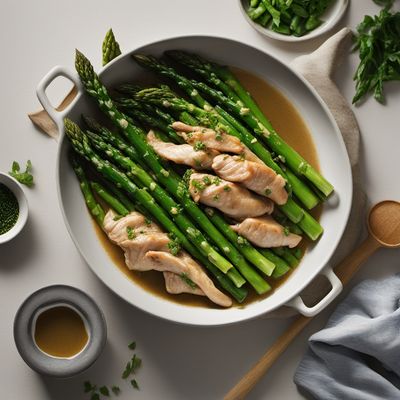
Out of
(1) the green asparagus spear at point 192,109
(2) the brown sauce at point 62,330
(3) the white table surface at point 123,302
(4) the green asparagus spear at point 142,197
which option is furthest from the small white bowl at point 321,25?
(2) the brown sauce at point 62,330

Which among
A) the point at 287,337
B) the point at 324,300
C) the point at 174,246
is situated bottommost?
the point at 287,337

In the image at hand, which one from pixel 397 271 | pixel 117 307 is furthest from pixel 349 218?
pixel 117 307

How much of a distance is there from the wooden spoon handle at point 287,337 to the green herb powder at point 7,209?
76.6 inches

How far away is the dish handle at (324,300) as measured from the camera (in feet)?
14.8

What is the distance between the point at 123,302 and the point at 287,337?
3.87 feet

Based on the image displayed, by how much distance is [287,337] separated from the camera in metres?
4.85

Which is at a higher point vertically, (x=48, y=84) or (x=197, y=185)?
(x=48, y=84)

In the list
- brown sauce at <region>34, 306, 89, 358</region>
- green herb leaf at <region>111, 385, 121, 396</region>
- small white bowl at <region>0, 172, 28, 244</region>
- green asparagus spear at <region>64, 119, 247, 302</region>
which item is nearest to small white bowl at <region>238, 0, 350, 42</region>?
green asparagus spear at <region>64, 119, 247, 302</region>

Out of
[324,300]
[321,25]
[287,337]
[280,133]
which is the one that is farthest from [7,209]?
[321,25]

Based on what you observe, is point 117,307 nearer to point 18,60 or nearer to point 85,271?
point 85,271

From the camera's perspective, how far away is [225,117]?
4.71m

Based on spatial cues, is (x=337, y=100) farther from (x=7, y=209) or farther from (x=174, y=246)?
(x=7, y=209)

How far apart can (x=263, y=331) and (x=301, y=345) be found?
30 centimetres

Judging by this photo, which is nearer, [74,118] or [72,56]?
[74,118]
